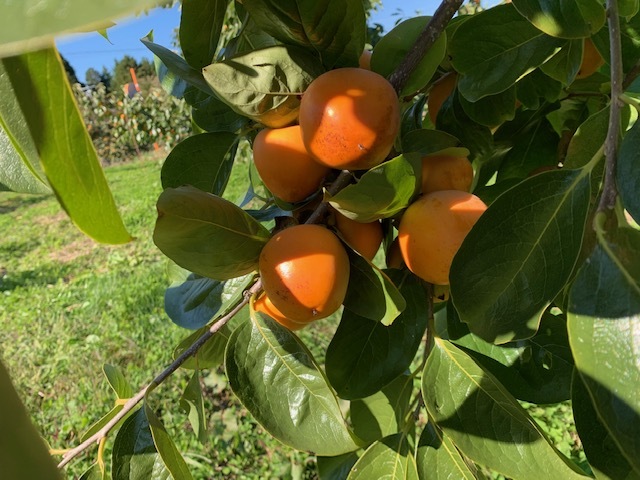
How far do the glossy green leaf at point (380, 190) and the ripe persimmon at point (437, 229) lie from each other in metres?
0.03

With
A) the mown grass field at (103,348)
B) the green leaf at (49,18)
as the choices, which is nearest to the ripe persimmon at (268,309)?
the green leaf at (49,18)

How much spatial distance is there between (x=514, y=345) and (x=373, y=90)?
48 centimetres

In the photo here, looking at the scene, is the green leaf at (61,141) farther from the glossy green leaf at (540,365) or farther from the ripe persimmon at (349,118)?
the glossy green leaf at (540,365)

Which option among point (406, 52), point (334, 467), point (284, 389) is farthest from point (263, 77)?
point (334, 467)

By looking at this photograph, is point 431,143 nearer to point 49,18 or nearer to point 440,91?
point 440,91

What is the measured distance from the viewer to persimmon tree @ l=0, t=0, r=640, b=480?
556mm

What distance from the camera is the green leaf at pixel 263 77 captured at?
2.25ft

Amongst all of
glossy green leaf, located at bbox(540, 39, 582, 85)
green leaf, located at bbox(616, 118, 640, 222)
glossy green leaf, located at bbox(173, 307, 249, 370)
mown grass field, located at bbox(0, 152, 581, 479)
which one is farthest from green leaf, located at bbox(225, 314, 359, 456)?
mown grass field, located at bbox(0, 152, 581, 479)

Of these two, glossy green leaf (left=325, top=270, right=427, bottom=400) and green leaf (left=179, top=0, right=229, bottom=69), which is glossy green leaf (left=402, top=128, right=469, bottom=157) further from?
green leaf (left=179, top=0, right=229, bottom=69)

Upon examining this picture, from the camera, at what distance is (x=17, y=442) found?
175mm

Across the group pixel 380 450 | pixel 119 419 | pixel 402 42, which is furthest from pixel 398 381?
pixel 402 42

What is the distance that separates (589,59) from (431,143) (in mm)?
358

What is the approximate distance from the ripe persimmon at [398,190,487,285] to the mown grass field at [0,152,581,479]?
1901 mm

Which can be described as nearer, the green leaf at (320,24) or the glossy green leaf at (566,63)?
the green leaf at (320,24)
